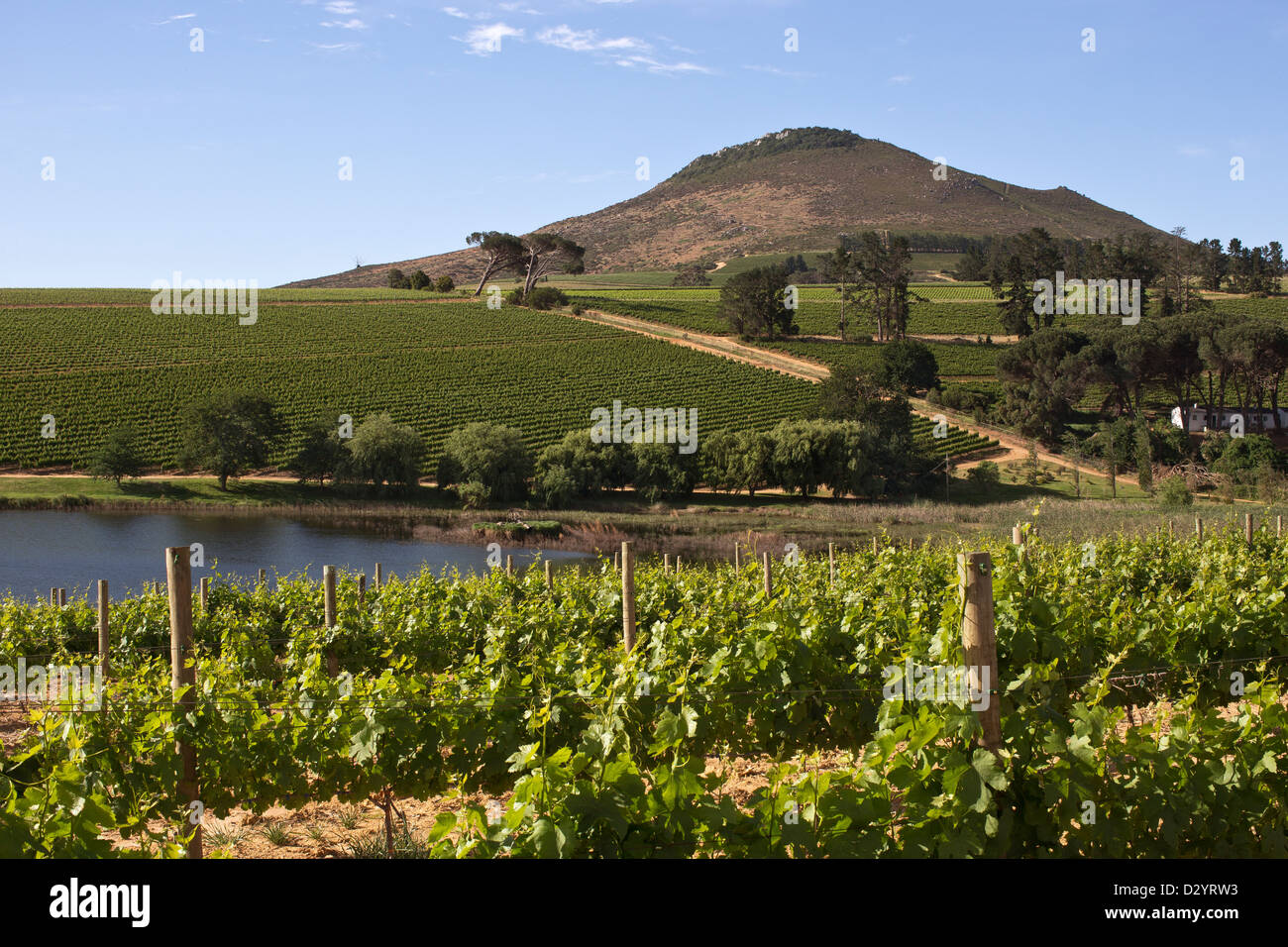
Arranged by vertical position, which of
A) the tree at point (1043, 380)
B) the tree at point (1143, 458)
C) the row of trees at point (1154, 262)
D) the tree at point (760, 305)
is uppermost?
the row of trees at point (1154, 262)

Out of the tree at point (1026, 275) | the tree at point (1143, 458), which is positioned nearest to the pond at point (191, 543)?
the tree at point (1143, 458)

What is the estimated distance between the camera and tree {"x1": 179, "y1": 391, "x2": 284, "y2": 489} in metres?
47.3

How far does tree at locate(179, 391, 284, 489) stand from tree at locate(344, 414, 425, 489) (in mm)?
4951

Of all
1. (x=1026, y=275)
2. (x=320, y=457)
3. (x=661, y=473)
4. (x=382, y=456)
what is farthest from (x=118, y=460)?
(x=1026, y=275)

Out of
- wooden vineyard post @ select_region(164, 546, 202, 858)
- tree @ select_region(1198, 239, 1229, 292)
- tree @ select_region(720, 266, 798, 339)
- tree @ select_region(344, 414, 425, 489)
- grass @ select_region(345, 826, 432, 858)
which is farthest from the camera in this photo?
tree @ select_region(1198, 239, 1229, 292)

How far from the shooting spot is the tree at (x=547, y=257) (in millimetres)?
95188

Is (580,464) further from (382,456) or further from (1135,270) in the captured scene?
(1135,270)

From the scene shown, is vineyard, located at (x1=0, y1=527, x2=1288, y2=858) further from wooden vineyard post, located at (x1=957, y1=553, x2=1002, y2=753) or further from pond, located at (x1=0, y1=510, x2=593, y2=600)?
pond, located at (x1=0, y1=510, x2=593, y2=600)

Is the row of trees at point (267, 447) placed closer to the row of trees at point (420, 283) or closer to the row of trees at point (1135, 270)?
the row of trees at point (1135, 270)

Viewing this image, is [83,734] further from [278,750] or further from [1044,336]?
[1044,336]

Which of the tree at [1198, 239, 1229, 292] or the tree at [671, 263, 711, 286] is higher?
the tree at [671, 263, 711, 286]

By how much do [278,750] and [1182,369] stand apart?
68.1 meters

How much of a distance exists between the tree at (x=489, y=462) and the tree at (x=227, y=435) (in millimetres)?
9439

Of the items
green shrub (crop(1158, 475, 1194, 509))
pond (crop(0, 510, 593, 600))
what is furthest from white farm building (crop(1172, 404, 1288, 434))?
pond (crop(0, 510, 593, 600))
